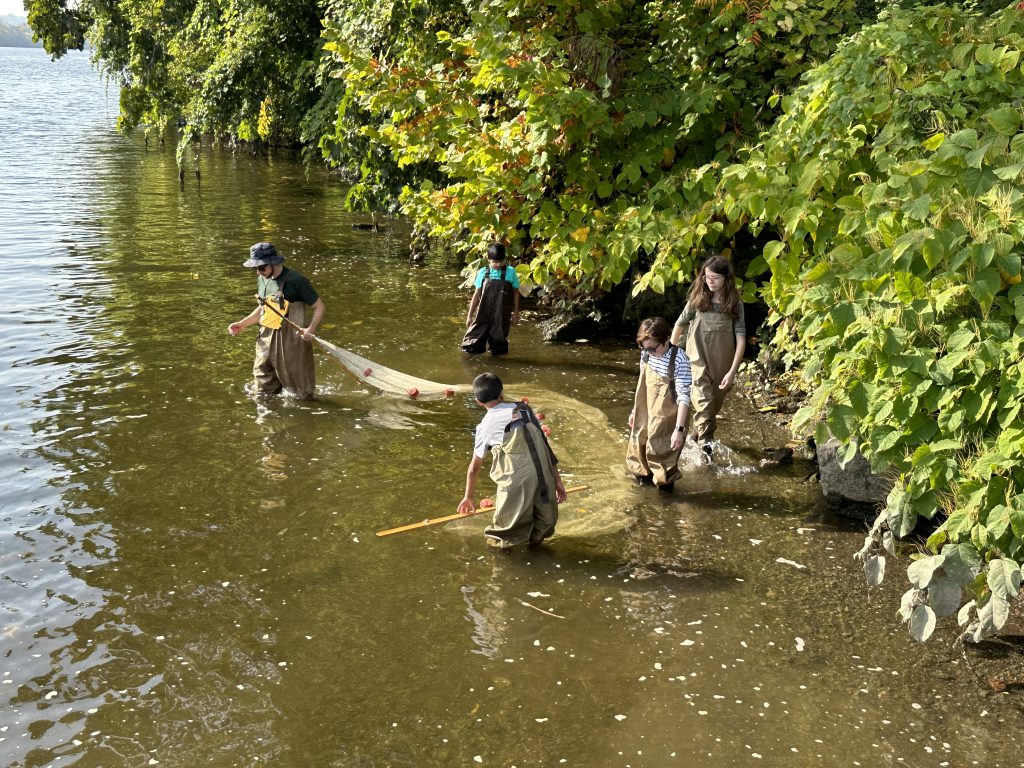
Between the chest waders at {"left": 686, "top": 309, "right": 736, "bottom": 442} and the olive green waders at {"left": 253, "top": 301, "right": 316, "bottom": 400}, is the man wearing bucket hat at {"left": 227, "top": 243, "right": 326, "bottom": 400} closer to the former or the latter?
the olive green waders at {"left": 253, "top": 301, "right": 316, "bottom": 400}

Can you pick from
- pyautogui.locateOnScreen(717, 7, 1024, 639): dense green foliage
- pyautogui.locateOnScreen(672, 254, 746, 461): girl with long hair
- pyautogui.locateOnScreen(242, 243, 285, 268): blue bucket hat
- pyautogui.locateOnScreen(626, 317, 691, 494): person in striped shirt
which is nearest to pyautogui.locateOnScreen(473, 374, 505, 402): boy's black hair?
pyautogui.locateOnScreen(626, 317, 691, 494): person in striped shirt

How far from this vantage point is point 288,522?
834cm

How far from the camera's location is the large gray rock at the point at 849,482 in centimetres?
833

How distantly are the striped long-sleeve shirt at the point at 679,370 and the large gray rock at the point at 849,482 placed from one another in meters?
1.28

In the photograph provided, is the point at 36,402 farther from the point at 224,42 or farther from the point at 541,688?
the point at 224,42

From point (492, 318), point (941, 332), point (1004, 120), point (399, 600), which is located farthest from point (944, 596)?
point (492, 318)

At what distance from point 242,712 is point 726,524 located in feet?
Answer: 14.1

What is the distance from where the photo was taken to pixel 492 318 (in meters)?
13.2

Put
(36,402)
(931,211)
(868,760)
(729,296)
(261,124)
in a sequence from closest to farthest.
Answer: (868,760) → (931,211) → (729,296) → (36,402) → (261,124)

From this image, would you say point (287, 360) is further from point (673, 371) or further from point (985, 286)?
point (985, 286)

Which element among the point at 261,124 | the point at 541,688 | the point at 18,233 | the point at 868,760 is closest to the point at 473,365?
the point at 541,688

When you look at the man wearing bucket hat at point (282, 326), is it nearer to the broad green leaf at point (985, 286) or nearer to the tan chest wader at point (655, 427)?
the tan chest wader at point (655, 427)

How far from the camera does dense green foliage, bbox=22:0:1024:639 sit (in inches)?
233

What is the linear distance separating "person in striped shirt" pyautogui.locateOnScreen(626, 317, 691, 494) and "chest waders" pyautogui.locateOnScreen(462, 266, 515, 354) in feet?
14.1
